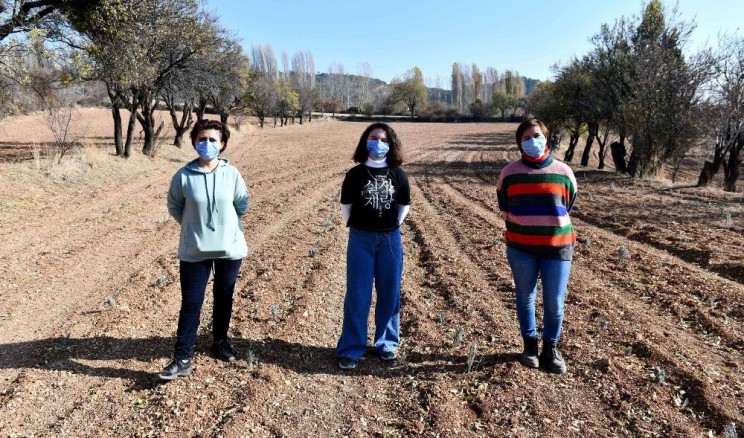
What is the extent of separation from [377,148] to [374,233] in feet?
2.14

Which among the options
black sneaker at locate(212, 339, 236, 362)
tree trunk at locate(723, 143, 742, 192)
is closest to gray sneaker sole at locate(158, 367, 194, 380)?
black sneaker at locate(212, 339, 236, 362)

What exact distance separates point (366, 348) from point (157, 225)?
6.04 meters

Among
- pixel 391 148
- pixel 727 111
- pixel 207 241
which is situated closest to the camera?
pixel 207 241

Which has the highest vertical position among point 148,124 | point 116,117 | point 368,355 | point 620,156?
point 116,117

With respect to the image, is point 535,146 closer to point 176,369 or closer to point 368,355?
point 368,355

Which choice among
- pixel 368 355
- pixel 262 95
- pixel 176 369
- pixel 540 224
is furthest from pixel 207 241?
pixel 262 95

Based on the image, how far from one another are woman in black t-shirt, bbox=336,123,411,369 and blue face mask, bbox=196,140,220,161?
39.0 inches

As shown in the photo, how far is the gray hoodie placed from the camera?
3291mm

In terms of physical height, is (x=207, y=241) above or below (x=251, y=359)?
above

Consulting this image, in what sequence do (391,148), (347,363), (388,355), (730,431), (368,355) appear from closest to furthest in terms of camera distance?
(730,431) < (391,148) < (347,363) < (388,355) < (368,355)

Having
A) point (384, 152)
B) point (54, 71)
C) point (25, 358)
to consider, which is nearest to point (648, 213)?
point (384, 152)

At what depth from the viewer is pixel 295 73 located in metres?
120

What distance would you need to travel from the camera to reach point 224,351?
3.75 m

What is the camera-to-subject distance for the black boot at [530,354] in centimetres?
360
